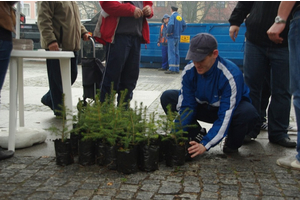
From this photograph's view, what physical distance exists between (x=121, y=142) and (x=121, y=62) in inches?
73.7

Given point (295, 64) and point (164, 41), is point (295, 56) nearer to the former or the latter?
point (295, 64)

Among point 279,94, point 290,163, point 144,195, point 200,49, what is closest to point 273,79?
point 279,94

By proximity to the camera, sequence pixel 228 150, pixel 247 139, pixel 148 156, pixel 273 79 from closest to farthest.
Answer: pixel 148 156, pixel 228 150, pixel 273 79, pixel 247 139

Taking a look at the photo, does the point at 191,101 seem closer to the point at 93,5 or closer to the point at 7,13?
the point at 7,13

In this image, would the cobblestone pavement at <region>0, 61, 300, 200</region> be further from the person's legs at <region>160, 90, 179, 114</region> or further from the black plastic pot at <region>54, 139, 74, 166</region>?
the person's legs at <region>160, 90, 179, 114</region>

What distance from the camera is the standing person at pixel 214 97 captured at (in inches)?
126

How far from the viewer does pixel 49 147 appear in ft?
12.5

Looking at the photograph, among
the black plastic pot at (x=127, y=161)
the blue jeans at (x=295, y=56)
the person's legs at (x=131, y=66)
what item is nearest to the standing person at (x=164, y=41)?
the person's legs at (x=131, y=66)

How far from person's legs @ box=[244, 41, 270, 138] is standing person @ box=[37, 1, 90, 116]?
213cm

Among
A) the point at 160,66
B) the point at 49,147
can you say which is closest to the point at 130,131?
the point at 49,147

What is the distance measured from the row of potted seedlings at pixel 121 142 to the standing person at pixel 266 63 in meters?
1.21

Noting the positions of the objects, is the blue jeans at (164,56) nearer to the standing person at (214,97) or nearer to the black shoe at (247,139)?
the black shoe at (247,139)

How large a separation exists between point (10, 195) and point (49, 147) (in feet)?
4.09

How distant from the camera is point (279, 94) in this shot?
12.9 feet
